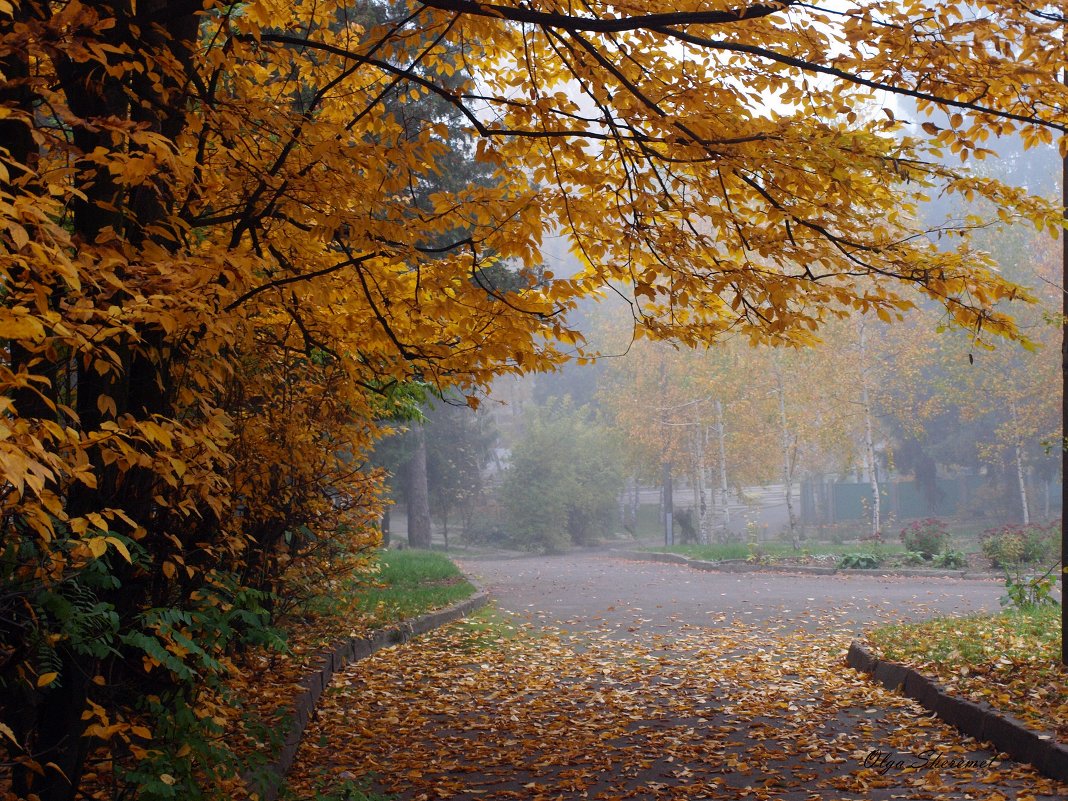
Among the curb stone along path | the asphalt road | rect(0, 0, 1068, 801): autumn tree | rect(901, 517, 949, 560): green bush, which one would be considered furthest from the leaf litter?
rect(901, 517, 949, 560): green bush

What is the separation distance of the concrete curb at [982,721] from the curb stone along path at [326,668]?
3968mm

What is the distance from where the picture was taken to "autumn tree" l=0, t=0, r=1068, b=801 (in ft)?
11.4

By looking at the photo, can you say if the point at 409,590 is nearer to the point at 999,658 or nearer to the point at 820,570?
the point at 999,658

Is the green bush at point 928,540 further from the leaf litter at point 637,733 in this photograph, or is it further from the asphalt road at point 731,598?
the leaf litter at point 637,733

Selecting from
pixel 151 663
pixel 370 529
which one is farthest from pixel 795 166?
pixel 370 529

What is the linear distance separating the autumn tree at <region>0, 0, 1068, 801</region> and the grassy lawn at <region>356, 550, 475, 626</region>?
14.6 feet

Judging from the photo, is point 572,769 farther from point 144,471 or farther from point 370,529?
point 370,529

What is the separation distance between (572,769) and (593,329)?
47.2m

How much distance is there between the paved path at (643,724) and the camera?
534 cm

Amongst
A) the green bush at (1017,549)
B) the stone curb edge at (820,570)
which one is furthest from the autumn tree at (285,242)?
the green bush at (1017,549)

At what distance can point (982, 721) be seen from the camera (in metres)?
5.88

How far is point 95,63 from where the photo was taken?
4434mm

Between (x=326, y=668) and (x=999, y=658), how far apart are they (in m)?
5.34

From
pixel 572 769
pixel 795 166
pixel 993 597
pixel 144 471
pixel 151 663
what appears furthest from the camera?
pixel 993 597
